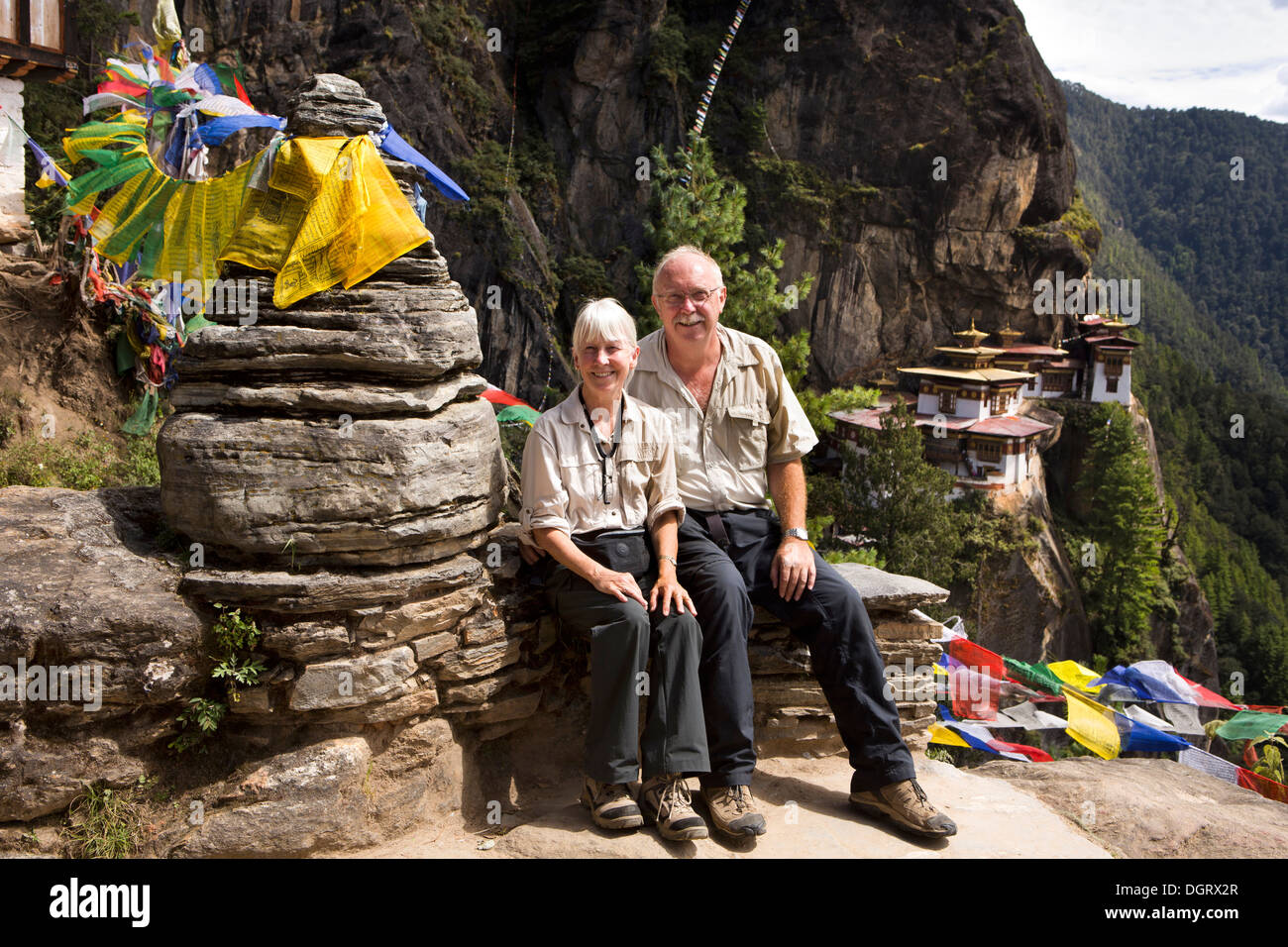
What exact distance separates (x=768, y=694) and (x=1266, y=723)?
11.4 m

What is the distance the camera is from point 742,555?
4531 millimetres

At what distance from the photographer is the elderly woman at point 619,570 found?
3.84 m

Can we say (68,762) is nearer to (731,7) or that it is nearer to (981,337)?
(731,7)

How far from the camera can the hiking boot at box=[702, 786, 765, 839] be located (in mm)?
3797

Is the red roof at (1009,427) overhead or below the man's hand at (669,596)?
below

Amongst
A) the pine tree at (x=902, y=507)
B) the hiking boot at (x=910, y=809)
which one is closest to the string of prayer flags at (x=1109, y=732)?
the hiking boot at (x=910, y=809)

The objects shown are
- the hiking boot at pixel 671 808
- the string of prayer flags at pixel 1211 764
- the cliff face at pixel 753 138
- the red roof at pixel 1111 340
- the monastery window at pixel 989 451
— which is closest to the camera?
the hiking boot at pixel 671 808

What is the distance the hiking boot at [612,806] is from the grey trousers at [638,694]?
0.09 metres

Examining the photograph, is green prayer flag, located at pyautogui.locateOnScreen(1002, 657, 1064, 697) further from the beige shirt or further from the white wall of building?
the white wall of building

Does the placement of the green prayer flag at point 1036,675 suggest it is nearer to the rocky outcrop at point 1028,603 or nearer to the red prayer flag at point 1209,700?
the red prayer flag at point 1209,700

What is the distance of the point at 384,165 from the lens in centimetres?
479

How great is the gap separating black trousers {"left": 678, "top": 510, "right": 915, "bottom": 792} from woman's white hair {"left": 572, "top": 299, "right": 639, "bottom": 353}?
3.32 ft

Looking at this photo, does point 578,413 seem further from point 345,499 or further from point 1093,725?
point 1093,725

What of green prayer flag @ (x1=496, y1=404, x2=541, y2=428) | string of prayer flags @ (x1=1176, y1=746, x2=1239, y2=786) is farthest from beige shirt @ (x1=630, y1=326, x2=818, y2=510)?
string of prayer flags @ (x1=1176, y1=746, x2=1239, y2=786)
